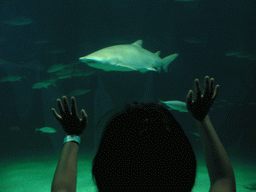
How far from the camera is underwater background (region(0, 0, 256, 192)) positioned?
8945 mm

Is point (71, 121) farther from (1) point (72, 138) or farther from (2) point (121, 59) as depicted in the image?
(2) point (121, 59)

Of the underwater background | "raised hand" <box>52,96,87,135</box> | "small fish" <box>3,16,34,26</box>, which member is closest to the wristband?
"raised hand" <box>52,96,87,135</box>

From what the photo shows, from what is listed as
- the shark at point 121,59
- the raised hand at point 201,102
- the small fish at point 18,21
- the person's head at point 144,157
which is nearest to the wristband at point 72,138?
the person's head at point 144,157

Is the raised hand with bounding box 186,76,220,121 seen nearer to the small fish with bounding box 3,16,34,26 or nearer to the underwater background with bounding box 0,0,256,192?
the underwater background with bounding box 0,0,256,192

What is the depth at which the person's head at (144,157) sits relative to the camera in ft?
2.62

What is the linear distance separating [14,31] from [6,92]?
337 cm

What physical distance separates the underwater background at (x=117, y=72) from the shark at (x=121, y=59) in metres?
4.07

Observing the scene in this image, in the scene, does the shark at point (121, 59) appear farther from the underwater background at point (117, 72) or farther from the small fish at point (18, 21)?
the small fish at point (18, 21)

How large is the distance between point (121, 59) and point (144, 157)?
3500 mm

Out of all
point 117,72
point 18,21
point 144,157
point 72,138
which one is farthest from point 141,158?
point 18,21

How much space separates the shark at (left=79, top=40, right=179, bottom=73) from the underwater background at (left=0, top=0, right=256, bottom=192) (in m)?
4.07

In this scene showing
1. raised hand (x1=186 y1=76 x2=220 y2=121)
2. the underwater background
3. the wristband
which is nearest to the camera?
the wristband

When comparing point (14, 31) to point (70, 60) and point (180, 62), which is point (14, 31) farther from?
point (180, 62)

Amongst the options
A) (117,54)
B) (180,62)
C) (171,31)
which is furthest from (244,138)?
(117,54)
